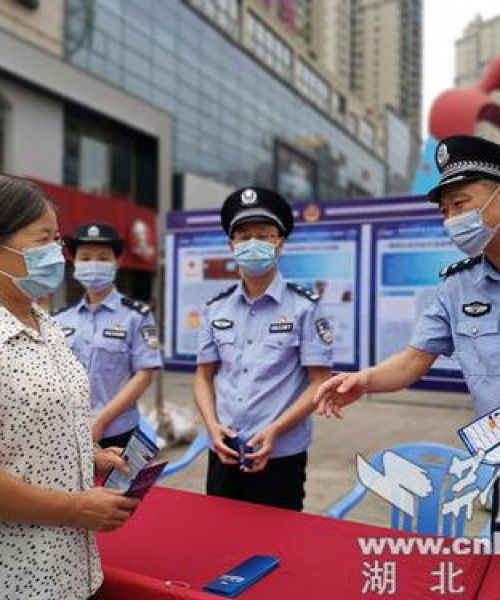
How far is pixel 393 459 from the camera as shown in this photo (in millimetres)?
1435

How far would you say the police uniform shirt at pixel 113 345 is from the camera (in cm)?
275

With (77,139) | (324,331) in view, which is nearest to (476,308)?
(324,331)

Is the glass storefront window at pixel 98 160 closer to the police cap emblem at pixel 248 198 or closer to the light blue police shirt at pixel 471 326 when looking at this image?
the police cap emblem at pixel 248 198

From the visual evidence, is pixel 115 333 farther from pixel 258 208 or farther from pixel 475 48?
pixel 475 48

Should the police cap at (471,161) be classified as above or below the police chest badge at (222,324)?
above

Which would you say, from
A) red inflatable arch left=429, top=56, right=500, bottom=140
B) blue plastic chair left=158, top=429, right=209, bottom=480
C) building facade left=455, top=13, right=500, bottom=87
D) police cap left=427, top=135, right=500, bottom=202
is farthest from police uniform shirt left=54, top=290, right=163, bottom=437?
building facade left=455, top=13, right=500, bottom=87

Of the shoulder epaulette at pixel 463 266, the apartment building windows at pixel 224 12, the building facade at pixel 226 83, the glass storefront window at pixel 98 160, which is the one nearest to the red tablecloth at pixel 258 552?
the shoulder epaulette at pixel 463 266

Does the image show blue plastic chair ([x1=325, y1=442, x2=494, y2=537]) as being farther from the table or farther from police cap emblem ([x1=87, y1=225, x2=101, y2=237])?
police cap emblem ([x1=87, y1=225, x2=101, y2=237])

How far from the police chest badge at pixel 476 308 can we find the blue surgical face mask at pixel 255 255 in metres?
0.73

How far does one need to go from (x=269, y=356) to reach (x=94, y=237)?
110 cm

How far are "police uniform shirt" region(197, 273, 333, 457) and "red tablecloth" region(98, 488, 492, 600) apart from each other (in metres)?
0.41

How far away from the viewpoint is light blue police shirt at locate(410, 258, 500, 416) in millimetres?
1571

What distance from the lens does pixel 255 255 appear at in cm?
215

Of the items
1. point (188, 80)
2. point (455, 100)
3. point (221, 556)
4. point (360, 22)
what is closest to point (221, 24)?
point (188, 80)
